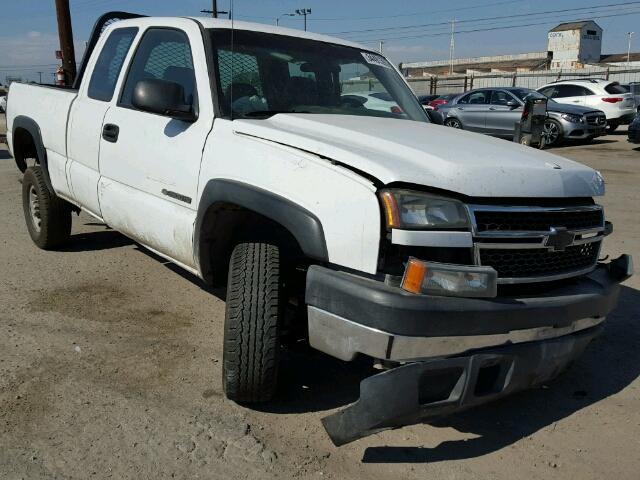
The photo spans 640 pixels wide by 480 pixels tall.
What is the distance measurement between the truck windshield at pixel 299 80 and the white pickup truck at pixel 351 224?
0.04 feet

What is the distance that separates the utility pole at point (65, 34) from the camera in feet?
55.9

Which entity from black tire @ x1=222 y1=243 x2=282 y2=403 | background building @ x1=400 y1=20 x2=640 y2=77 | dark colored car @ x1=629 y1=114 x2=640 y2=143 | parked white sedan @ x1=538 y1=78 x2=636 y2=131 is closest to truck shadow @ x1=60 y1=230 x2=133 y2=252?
black tire @ x1=222 y1=243 x2=282 y2=403

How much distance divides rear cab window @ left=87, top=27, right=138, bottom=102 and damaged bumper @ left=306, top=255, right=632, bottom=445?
2.64m

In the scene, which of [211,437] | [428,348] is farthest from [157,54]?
[428,348]

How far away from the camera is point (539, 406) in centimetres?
327

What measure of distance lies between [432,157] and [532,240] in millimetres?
546

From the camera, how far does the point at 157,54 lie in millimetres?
4047

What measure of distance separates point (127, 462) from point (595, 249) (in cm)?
241

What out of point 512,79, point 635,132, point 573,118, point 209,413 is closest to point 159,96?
point 209,413

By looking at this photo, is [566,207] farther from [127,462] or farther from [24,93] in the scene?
[24,93]

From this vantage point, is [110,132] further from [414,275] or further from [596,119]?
[596,119]

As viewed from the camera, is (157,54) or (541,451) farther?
(157,54)

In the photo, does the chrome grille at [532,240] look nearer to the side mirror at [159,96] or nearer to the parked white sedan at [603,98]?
the side mirror at [159,96]

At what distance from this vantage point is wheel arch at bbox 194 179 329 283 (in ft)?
8.50
